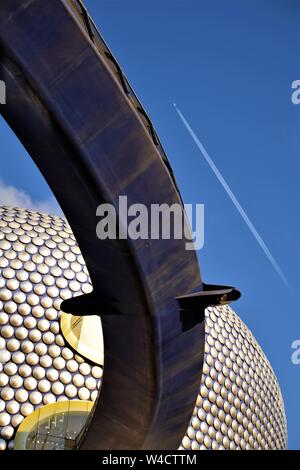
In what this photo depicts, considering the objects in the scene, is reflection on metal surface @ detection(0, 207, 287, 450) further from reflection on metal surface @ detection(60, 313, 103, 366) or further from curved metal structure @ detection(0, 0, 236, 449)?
curved metal structure @ detection(0, 0, 236, 449)

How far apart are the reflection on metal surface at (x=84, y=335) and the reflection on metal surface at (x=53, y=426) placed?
53.8 inches

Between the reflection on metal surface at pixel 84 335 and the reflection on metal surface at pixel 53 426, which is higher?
the reflection on metal surface at pixel 84 335

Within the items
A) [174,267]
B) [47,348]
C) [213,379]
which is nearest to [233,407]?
[213,379]

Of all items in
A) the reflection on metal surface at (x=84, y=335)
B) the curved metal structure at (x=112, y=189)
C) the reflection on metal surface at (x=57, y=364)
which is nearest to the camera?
the curved metal structure at (x=112, y=189)

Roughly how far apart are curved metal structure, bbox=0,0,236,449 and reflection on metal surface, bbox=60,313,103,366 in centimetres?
769

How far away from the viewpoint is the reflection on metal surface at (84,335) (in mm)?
18156

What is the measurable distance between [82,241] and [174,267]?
120cm

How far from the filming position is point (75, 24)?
6684mm

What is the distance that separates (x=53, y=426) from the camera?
1652cm
